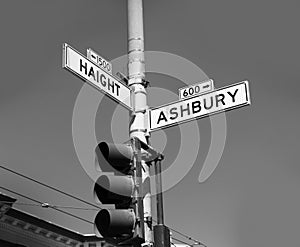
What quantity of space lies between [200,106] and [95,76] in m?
1.12

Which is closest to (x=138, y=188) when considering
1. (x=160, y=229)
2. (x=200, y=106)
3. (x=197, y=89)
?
(x=160, y=229)

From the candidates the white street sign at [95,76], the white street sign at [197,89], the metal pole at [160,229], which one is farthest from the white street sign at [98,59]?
the metal pole at [160,229]

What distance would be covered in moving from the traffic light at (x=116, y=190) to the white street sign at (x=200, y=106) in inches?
51.8

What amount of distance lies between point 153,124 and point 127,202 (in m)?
1.58

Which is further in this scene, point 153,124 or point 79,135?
point 79,135

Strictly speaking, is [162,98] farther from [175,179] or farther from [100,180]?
Answer: [100,180]

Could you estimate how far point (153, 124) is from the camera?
18.8ft

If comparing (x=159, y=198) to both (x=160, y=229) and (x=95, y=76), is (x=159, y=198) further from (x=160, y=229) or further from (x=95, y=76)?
(x=95, y=76)

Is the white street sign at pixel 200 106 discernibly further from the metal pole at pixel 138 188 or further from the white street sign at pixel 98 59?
the metal pole at pixel 138 188

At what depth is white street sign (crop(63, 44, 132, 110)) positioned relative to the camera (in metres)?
5.19

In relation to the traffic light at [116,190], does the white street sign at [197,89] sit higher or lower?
higher

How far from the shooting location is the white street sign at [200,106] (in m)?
5.68

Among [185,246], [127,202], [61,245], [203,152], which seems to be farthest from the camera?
[61,245]

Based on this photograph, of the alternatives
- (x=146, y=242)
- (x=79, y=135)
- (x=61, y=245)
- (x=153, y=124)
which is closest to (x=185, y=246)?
(x=79, y=135)
